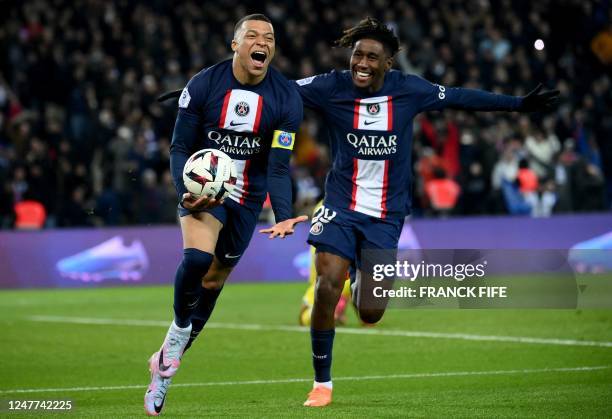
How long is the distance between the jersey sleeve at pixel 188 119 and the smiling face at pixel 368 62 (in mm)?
1152

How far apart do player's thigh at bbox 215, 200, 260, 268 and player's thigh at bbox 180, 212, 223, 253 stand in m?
0.29

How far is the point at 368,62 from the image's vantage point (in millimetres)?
8898

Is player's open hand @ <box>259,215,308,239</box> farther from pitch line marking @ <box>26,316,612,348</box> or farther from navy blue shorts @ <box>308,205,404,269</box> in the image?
pitch line marking @ <box>26,316,612,348</box>

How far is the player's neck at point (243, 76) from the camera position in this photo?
862 centimetres

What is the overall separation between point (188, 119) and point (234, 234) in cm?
93

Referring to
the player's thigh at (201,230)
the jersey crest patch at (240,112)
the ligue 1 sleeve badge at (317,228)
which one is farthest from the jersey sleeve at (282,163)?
the ligue 1 sleeve badge at (317,228)

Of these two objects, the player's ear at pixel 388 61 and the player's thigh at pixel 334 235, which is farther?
the player's ear at pixel 388 61

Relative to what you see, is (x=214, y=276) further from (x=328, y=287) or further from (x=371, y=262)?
(x=371, y=262)

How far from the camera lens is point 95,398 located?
9.04m

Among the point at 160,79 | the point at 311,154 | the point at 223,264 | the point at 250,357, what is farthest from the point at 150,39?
the point at 223,264

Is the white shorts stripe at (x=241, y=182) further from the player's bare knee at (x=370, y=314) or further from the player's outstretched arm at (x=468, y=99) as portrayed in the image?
the player's outstretched arm at (x=468, y=99)

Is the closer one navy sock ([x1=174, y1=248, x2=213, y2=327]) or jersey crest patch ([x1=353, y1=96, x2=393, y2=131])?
navy sock ([x1=174, y1=248, x2=213, y2=327])

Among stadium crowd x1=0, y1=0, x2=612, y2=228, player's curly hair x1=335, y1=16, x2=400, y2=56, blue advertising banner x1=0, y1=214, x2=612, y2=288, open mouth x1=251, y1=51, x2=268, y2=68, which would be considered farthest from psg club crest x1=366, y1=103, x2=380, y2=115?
stadium crowd x1=0, y1=0, x2=612, y2=228

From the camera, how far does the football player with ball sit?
820cm
